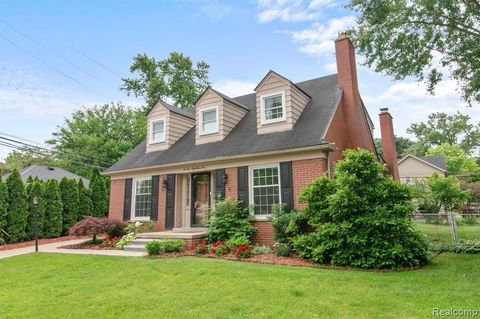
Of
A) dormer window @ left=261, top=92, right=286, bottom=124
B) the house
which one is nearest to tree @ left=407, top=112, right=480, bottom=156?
the house

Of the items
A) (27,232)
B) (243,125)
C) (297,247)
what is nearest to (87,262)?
(297,247)

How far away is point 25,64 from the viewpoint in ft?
43.8

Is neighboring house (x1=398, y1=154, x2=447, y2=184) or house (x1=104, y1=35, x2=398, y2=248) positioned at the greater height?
neighboring house (x1=398, y1=154, x2=447, y2=184)

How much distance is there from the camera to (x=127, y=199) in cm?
1266

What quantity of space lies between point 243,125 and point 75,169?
25397 millimetres

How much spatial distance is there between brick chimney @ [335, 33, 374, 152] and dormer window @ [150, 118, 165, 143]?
7.58 m

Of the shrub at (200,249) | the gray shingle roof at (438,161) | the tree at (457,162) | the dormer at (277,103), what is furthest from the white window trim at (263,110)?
the tree at (457,162)

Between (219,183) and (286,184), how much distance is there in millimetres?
2460

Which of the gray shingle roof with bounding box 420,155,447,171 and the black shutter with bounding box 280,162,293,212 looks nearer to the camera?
the black shutter with bounding box 280,162,293,212

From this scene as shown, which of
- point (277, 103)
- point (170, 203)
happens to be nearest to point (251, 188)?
point (277, 103)

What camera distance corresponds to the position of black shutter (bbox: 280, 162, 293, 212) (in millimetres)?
8875

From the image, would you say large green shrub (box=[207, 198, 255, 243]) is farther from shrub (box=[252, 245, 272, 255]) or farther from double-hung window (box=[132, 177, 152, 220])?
double-hung window (box=[132, 177, 152, 220])

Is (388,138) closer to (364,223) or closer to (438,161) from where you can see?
(364,223)

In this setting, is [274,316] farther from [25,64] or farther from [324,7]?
[25,64]
